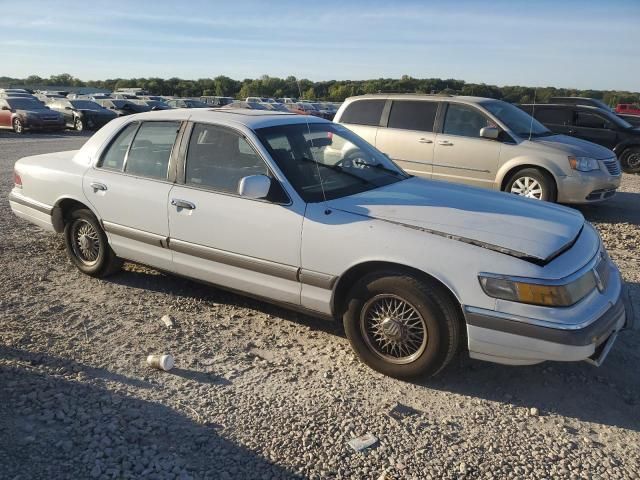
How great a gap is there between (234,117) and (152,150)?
2.64 feet

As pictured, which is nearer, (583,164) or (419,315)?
(419,315)

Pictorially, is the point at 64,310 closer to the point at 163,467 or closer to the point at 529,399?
the point at 163,467

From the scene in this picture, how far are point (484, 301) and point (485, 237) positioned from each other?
1.27ft

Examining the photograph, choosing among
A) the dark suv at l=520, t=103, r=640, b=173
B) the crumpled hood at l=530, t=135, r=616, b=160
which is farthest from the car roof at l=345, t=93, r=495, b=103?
the dark suv at l=520, t=103, r=640, b=173

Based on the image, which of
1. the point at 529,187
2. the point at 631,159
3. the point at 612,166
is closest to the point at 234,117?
the point at 529,187

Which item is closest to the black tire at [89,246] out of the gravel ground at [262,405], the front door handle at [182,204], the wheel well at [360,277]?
the gravel ground at [262,405]

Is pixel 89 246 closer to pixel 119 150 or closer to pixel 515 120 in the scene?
pixel 119 150

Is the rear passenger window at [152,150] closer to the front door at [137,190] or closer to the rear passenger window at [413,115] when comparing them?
the front door at [137,190]

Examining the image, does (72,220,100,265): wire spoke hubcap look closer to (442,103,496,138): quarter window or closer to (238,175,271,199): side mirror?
(238,175,271,199): side mirror

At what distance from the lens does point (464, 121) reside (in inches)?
341

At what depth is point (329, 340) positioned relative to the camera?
415cm

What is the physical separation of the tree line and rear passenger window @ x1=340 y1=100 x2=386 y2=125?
2.01 ft

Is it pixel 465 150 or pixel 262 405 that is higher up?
pixel 465 150

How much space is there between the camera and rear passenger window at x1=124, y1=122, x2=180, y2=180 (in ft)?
14.8
